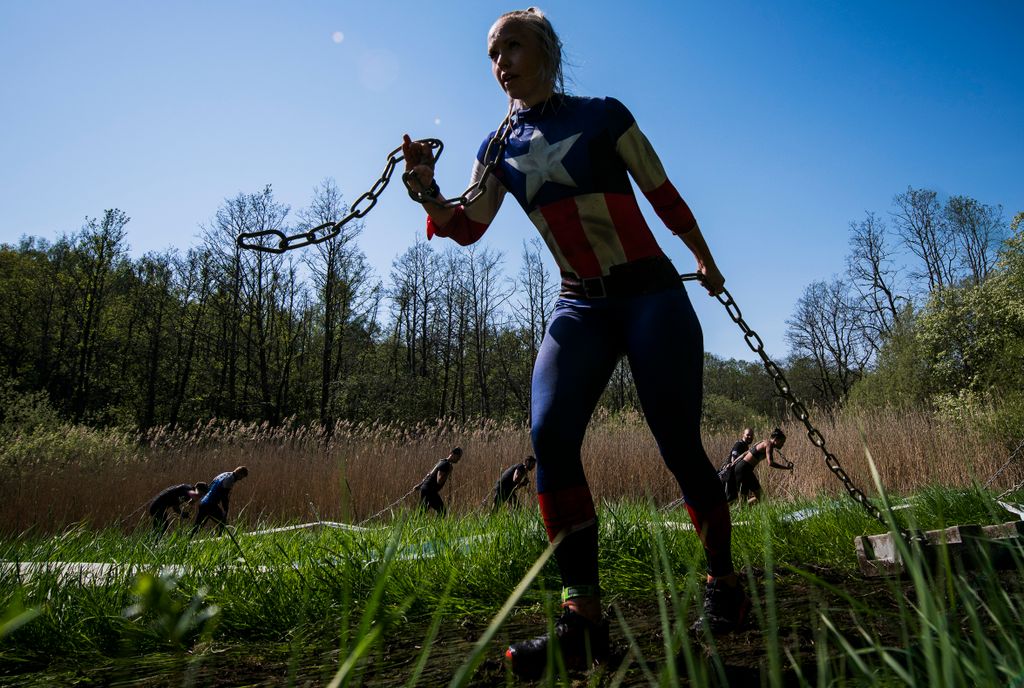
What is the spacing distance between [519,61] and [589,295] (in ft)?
2.96

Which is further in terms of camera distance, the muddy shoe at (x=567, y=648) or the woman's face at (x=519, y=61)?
the woman's face at (x=519, y=61)

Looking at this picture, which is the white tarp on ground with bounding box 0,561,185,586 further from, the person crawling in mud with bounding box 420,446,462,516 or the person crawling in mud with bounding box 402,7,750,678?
the person crawling in mud with bounding box 420,446,462,516

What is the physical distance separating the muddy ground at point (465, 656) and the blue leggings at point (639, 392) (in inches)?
11.2

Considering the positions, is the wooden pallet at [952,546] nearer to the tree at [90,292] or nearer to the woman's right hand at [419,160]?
the woman's right hand at [419,160]

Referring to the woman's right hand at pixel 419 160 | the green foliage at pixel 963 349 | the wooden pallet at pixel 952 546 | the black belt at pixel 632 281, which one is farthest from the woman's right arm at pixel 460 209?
the green foliage at pixel 963 349

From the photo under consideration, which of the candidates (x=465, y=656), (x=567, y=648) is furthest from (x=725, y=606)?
(x=465, y=656)

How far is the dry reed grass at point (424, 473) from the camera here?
1042 centimetres

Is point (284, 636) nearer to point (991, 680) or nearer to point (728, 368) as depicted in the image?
point (991, 680)

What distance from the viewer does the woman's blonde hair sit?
238 centimetres

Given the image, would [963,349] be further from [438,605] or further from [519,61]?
[438,605]

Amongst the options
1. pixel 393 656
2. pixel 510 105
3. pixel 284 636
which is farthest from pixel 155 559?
pixel 510 105

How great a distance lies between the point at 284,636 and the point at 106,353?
38.1 meters

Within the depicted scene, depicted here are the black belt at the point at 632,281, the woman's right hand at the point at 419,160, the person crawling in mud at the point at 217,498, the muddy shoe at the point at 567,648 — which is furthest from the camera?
the person crawling in mud at the point at 217,498

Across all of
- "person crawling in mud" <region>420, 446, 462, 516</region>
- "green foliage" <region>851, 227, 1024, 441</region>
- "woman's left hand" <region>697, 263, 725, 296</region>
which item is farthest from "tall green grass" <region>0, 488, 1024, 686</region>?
"green foliage" <region>851, 227, 1024, 441</region>
